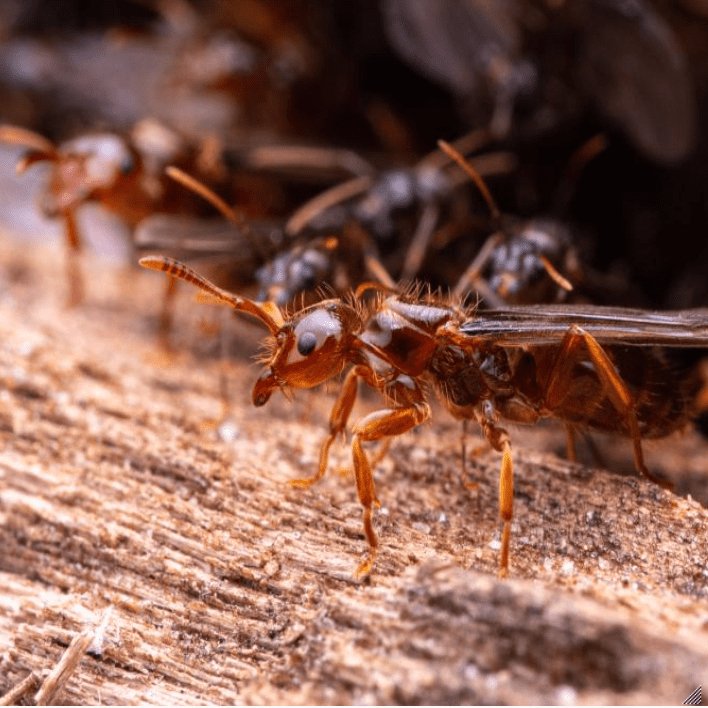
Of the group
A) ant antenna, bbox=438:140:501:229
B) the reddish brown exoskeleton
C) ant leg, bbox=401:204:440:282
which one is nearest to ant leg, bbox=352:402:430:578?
the reddish brown exoskeleton

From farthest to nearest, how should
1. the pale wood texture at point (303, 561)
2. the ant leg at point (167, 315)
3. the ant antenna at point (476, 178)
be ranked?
the ant leg at point (167, 315), the ant antenna at point (476, 178), the pale wood texture at point (303, 561)

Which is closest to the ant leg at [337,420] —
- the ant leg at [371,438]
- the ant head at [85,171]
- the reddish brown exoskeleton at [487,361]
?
the reddish brown exoskeleton at [487,361]

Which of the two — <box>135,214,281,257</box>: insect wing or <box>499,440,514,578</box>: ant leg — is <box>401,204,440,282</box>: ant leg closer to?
<box>135,214,281,257</box>: insect wing

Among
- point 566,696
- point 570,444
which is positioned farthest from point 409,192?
point 566,696

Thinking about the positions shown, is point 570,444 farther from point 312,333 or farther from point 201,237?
point 201,237

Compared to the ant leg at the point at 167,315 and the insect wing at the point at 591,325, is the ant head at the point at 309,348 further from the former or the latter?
the ant leg at the point at 167,315

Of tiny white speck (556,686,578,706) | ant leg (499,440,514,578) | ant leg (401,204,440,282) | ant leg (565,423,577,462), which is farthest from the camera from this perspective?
ant leg (401,204,440,282)

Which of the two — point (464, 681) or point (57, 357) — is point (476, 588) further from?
point (57, 357)
